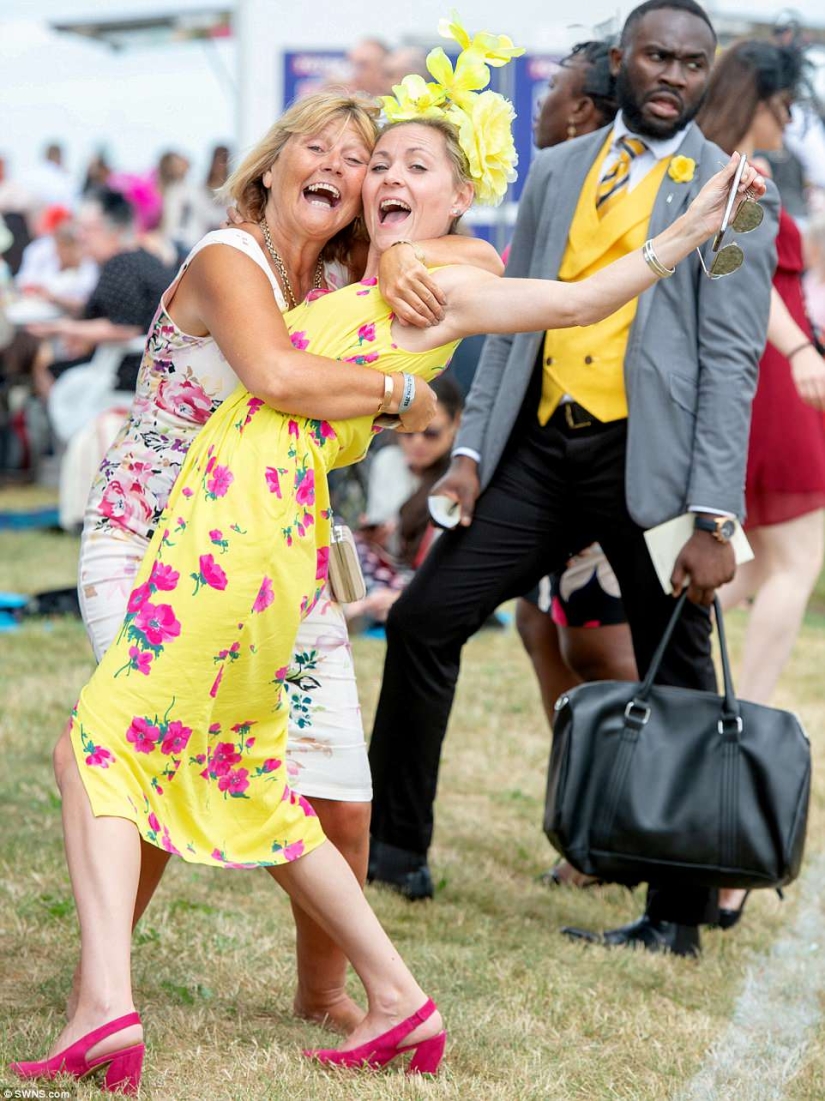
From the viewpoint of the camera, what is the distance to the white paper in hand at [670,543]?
3.65 meters

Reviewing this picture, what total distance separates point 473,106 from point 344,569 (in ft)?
2.95

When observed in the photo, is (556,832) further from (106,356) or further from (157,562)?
(106,356)

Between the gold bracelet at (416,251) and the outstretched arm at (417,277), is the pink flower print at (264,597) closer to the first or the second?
the outstretched arm at (417,277)

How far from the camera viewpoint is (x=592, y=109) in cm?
420

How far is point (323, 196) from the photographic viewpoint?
2.92 m

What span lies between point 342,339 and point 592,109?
1.73m

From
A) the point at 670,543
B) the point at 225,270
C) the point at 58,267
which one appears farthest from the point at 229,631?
the point at 58,267

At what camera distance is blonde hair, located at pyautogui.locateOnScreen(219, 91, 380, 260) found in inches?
115

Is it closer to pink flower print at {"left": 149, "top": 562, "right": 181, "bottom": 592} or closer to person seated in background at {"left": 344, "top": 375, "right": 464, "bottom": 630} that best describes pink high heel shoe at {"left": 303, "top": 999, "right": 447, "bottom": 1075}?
pink flower print at {"left": 149, "top": 562, "right": 181, "bottom": 592}

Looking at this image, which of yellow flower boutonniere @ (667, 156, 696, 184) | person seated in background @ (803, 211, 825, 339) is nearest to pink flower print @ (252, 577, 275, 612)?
yellow flower boutonniere @ (667, 156, 696, 184)

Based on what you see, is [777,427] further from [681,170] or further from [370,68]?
[370,68]

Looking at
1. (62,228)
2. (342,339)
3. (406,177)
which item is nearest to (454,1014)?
(342,339)

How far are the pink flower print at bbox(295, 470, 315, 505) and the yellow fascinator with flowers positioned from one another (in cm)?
66

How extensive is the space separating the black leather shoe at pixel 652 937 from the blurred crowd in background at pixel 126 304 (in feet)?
6.41
